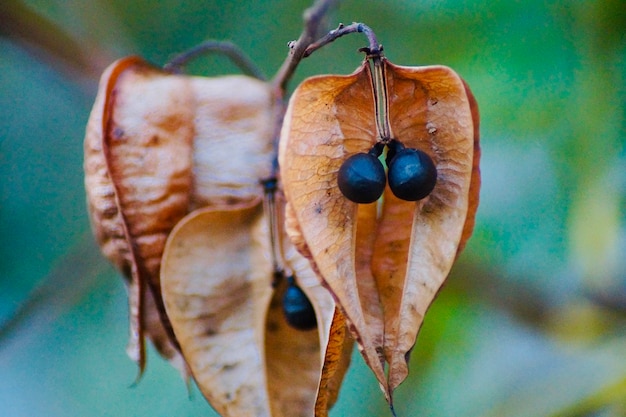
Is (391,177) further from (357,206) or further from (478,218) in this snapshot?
(478,218)

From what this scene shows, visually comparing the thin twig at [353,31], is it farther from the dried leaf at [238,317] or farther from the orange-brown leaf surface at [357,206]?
the dried leaf at [238,317]

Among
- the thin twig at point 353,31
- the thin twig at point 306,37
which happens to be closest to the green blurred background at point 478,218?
the thin twig at point 306,37

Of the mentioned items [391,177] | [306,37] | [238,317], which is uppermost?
[306,37]

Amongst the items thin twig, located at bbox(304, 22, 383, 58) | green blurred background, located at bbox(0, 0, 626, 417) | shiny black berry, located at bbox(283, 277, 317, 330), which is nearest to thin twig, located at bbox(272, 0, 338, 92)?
thin twig, located at bbox(304, 22, 383, 58)

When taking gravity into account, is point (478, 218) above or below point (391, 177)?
below

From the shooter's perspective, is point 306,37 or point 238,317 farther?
point 238,317

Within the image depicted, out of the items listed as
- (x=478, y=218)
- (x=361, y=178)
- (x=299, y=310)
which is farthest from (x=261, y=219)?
(x=478, y=218)
